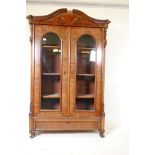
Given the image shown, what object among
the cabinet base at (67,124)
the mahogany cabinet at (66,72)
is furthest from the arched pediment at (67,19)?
the cabinet base at (67,124)

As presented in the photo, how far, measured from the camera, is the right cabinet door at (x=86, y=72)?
2953 millimetres

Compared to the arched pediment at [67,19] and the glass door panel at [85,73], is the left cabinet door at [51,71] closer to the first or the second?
the arched pediment at [67,19]

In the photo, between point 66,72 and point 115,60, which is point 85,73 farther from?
point 115,60

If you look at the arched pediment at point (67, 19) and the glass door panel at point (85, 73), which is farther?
the glass door panel at point (85, 73)

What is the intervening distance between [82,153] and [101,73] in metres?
1.14

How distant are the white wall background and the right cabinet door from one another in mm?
506

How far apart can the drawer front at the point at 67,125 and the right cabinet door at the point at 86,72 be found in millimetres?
126

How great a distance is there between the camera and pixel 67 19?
290 centimetres

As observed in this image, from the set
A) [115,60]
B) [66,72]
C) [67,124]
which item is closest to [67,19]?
[66,72]

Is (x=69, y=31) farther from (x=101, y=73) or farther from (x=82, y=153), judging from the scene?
(x=82, y=153)

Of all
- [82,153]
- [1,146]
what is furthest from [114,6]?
[1,146]

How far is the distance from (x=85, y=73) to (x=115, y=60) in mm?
697

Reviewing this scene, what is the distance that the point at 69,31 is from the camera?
2922 millimetres

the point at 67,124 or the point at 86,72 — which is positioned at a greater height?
the point at 86,72
